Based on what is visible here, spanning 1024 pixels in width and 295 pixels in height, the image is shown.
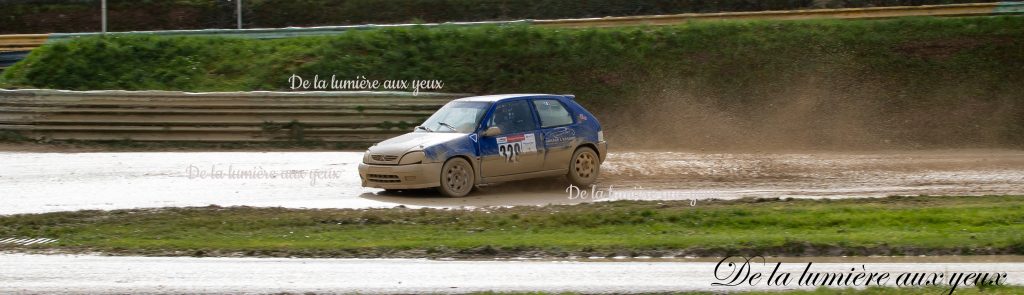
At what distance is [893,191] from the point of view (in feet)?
45.6

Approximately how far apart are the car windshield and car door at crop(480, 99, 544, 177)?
193 millimetres

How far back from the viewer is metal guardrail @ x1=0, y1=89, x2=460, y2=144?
60.1 feet

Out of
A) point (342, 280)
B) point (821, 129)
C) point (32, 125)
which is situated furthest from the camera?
point (821, 129)

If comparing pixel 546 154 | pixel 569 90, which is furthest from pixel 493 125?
pixel 569 90

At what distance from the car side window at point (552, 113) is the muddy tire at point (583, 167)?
1.51 feet

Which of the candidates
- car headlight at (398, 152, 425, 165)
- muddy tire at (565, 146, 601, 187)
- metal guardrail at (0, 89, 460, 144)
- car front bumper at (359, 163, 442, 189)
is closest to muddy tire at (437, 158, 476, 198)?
car front bumper at (359, 163, 442, 189)


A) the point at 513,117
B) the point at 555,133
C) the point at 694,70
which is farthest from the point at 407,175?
the point at 694,70

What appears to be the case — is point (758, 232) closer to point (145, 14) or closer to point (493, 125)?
point (493, 125)

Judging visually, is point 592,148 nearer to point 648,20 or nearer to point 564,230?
point 564,230

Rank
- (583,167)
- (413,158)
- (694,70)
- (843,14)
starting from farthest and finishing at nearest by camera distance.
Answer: (843,14) < (694,70) < (583,167) < (413,158)

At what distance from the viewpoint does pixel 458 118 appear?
1372 cm

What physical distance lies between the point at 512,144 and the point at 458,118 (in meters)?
0.81

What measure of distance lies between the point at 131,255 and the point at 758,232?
591cm

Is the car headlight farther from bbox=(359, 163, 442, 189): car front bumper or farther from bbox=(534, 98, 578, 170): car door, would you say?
bbox=(534, 98, 578, 170): car door
